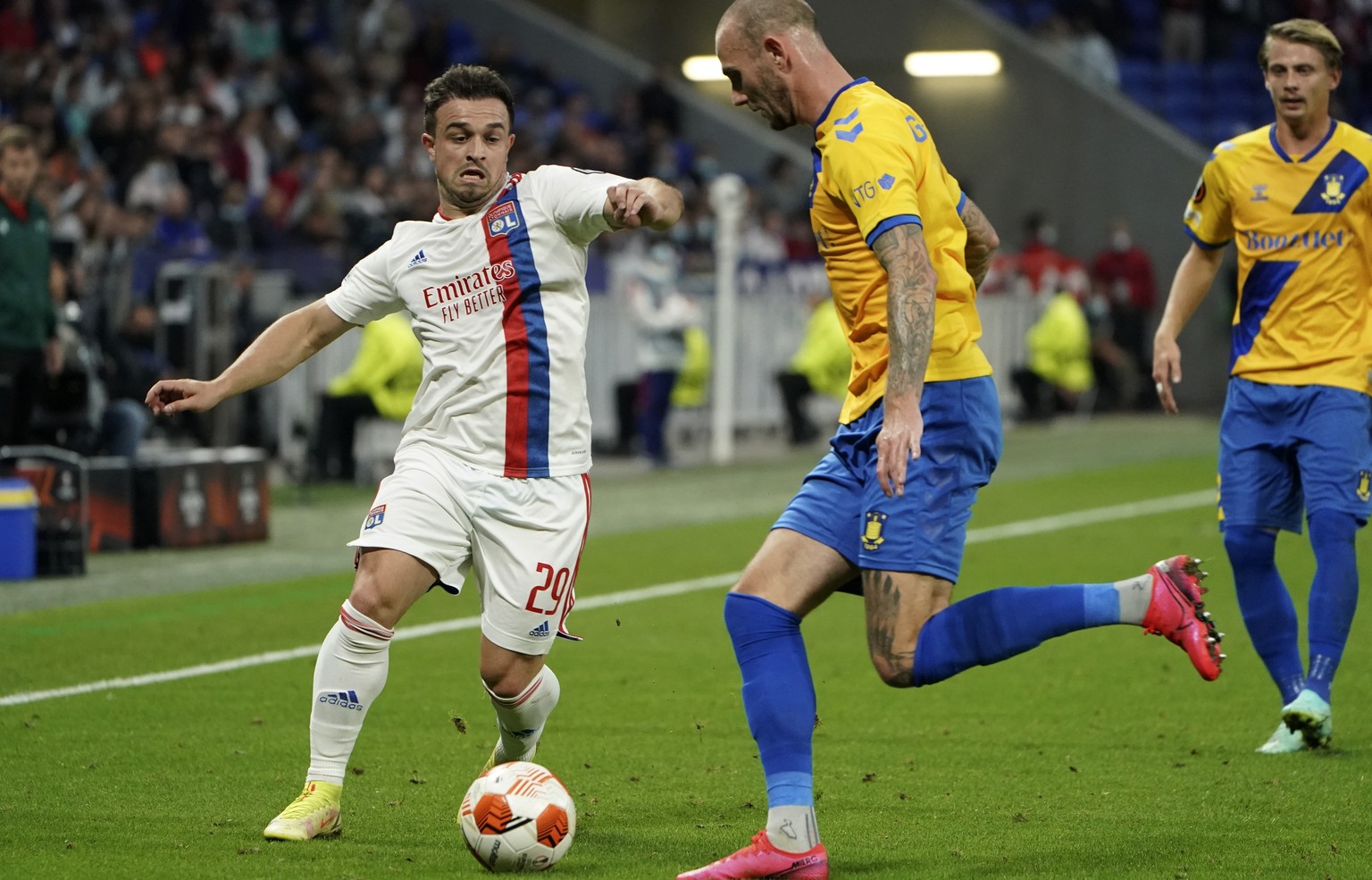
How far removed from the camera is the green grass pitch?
203 inches

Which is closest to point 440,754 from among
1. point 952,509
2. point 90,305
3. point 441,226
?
point 441,226

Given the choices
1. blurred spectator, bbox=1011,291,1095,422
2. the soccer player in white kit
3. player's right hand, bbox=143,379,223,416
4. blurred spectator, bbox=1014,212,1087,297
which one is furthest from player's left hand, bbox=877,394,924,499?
blurred spectator, bbox=1014,212,1087,297

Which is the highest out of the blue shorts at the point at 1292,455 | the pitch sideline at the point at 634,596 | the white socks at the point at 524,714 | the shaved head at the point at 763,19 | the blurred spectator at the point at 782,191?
the blurred spectator at the point at 782,191

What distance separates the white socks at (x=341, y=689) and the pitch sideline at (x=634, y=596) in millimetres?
2630

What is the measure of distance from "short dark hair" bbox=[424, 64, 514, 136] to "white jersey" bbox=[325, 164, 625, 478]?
10.7 inches

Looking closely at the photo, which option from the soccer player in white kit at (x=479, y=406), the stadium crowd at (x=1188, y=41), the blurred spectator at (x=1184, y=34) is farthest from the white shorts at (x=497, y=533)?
the blurred spectator at (x=1184, y=34)

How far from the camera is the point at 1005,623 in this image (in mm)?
4797

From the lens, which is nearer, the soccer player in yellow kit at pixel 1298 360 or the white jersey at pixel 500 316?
the white jersey at pixel 500 316

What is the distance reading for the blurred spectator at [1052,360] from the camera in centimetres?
2314

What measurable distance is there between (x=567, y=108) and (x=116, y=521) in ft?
47.7

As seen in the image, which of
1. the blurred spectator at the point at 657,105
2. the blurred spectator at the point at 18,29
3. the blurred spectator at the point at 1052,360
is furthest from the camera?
the blurred spectator at the point at 657,105

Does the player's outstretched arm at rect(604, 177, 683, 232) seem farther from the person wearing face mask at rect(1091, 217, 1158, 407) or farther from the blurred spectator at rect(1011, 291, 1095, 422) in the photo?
the person wearing face mask at rect(1091, 217, 1158, 407)

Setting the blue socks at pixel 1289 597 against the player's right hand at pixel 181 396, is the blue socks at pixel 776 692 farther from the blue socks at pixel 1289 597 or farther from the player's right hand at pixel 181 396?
the blue socks at pixel 1289 597

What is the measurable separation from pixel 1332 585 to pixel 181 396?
391 cm
